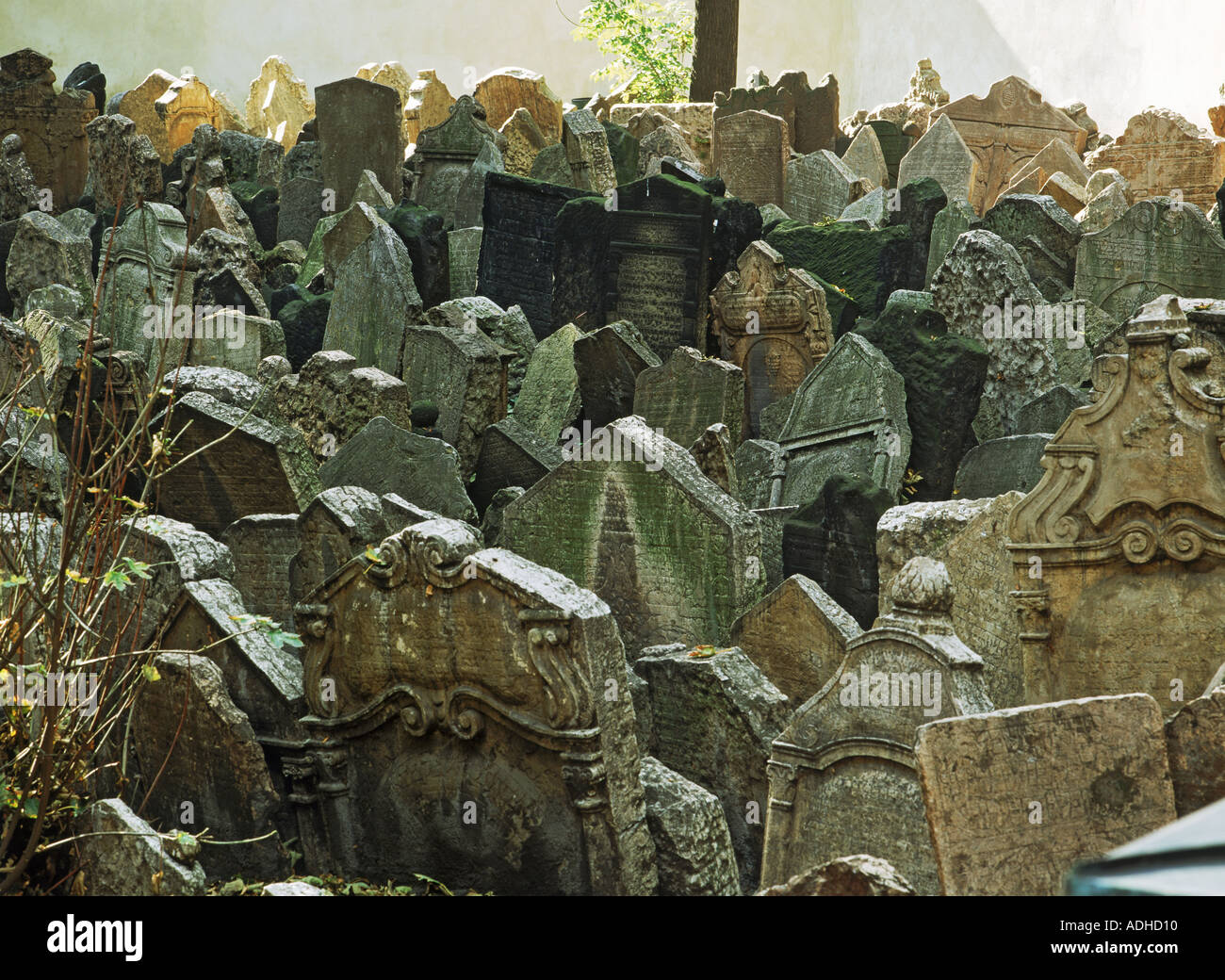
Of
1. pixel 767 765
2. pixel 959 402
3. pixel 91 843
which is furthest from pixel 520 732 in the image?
pixel 959 402

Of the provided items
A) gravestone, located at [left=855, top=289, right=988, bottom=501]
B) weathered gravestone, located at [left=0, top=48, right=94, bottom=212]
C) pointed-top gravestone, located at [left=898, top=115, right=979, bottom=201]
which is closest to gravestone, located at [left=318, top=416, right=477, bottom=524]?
gravestone, located at [left=855, top=289, right=988, bottom=501]

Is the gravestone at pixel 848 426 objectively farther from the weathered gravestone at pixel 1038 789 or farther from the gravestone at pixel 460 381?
the weathered gravestone at pixel 1038 789

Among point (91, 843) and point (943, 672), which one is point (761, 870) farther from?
point (91, 843)

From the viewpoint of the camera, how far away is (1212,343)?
677 cm

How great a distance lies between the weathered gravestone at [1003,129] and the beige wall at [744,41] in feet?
24.7

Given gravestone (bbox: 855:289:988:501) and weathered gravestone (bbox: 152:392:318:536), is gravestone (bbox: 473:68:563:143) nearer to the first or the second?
gravestone (bbox: 855:289:988:501)

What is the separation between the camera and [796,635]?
20.4 ft

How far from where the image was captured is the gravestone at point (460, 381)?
30.4ft

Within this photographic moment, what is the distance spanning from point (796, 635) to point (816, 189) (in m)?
9.83

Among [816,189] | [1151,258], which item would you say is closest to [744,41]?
[816,189]

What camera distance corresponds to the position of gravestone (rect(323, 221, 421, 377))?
1058 centimetres

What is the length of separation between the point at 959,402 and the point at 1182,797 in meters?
4.78

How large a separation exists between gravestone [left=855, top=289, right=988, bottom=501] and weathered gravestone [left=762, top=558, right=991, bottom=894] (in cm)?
382

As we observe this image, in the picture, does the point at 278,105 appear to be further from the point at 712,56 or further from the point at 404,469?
the point at 404,469
